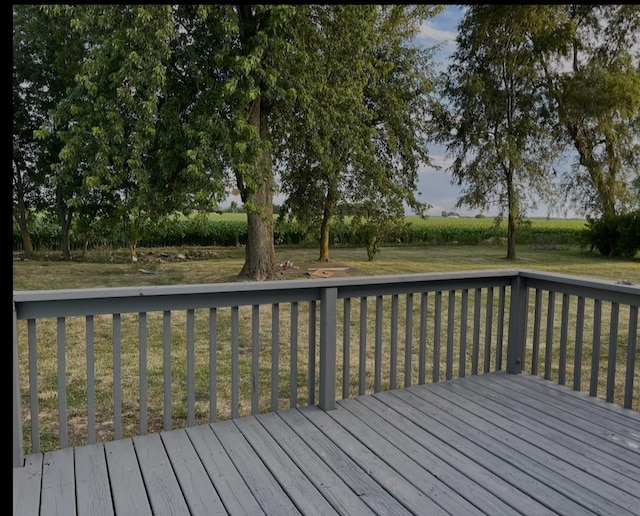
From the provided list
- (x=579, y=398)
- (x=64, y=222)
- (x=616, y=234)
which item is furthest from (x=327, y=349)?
(x=616, y=234)

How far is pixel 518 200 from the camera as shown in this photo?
14.4 metres

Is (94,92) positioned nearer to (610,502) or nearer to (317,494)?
(317,494)

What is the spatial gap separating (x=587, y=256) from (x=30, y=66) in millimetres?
15783

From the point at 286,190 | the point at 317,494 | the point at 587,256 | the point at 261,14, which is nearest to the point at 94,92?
the point at 261,14

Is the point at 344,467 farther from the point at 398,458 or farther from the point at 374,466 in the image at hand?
the point at 398,458

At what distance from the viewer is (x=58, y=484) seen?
6.44 ft

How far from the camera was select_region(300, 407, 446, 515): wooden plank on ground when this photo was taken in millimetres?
1856

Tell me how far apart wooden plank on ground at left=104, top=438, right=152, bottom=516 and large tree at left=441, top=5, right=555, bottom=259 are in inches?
528

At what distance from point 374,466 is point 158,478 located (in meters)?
0.87

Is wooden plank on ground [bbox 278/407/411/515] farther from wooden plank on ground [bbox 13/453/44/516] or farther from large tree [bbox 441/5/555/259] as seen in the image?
large tree [bbox 441/5/555/259]

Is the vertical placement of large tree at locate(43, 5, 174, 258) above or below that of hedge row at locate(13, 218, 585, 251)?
above

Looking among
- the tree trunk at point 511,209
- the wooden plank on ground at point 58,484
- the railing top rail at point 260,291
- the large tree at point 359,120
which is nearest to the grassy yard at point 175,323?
the tree trunk at point 511,209

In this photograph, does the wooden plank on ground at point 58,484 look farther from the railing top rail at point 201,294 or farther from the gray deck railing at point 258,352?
the railing top rail at point 201,294

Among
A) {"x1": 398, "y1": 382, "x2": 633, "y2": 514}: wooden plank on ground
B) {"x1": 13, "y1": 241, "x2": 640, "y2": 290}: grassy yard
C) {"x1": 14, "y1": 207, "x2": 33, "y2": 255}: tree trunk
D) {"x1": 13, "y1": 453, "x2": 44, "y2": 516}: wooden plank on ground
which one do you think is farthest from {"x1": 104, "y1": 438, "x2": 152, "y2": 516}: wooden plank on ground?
{"x1": 14, "y1": 207, "x2": 33, "y2": 255}: tree trunk
